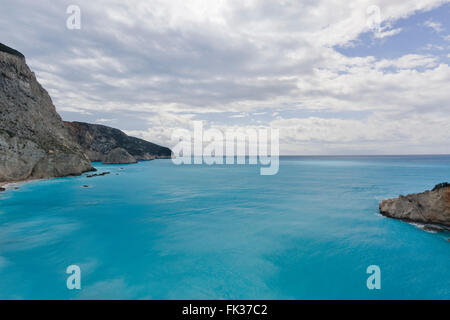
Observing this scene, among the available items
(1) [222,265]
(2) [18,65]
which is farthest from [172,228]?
(2) [18,65]

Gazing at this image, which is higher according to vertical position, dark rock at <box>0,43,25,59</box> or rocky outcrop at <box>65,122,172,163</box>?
dark rock at <box>0,43,25,59</box>

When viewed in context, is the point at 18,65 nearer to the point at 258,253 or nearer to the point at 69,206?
the point at 69,206

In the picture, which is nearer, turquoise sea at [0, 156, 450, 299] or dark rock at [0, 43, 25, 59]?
turquoise sea at [0, 156, 450, 299]

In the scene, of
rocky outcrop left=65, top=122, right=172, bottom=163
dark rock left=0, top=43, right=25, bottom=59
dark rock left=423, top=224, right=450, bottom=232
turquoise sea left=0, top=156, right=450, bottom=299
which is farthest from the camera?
rocky outcrop left=65, top=122, right=172, bottom=163

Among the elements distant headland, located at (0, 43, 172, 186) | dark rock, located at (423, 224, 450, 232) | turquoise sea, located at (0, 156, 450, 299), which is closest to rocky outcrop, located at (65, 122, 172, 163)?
distant headland, located at (0, 43, 172, 186)
